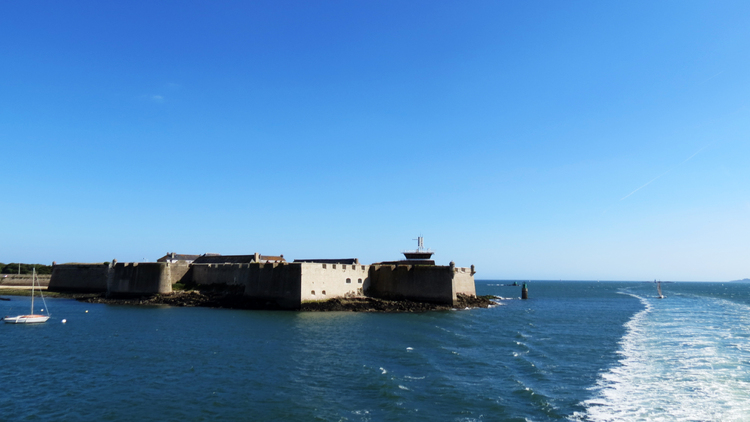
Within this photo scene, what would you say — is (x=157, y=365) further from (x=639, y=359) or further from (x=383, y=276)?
(x=383, y=276)

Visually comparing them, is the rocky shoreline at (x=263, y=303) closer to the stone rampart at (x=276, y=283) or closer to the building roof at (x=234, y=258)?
the stone rampart at (x=276, y=283)

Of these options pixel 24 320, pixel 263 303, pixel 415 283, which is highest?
pixel 415 283

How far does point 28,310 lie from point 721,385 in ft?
148

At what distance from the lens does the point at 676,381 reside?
15.5 m

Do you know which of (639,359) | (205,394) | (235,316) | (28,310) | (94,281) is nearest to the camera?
(205,394)

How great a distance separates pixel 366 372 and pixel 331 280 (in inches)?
892

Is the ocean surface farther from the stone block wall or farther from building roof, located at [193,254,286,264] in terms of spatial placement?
building roof, located at [193,254,286,264]

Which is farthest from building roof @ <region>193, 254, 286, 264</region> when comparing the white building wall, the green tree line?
the green tree line

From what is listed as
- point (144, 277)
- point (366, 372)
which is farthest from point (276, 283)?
point (366, 372)

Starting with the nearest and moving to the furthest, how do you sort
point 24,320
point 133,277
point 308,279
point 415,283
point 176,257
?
point 24,320 < point 308,279 < point 415,283 < point 133,277 < point 176,257

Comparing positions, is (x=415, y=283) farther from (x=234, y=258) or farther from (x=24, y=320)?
(x=24, y=320)

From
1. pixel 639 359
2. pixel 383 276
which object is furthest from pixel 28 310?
pixel 639 359

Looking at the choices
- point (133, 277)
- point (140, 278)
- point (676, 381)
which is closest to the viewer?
point (676, 381)

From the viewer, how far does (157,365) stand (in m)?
17.5
